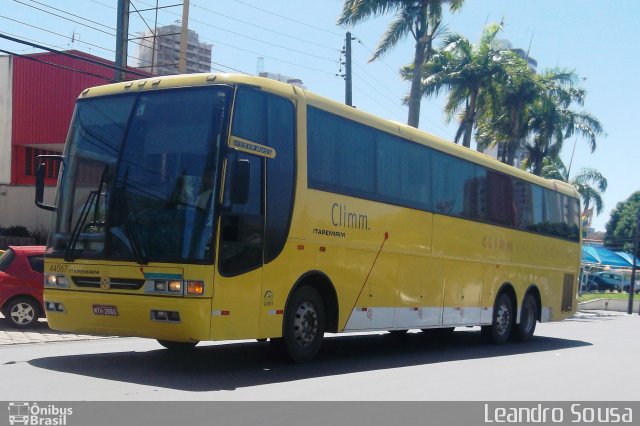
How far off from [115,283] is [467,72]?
26297 millimetres

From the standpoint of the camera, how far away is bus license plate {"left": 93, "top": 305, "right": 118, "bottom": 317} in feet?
31.4

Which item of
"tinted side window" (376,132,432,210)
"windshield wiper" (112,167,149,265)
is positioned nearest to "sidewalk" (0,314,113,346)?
"windshield wiper" (112,167,149,265)

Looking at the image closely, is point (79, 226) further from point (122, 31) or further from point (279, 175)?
point (122, 31)

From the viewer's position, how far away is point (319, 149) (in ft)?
36.7

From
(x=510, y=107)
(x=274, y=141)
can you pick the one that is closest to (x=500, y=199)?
(x=274, y=141)

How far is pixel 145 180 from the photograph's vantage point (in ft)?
31.7

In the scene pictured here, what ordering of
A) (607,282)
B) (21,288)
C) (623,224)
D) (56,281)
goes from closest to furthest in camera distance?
1. (56,281)
2. (21,288)
3. (607,282)
4. (623,224)

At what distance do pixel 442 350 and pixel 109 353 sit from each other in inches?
264

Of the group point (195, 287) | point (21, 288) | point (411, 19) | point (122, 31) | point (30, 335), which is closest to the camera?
point (195, 287)

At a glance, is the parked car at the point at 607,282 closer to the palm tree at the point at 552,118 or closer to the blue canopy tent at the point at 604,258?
the blue canopy tent at the point at 604,258

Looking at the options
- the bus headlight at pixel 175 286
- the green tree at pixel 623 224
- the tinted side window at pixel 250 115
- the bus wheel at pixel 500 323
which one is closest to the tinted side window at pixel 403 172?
the tinted side window at pixel 250 115

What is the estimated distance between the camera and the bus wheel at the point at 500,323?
17172 mm
